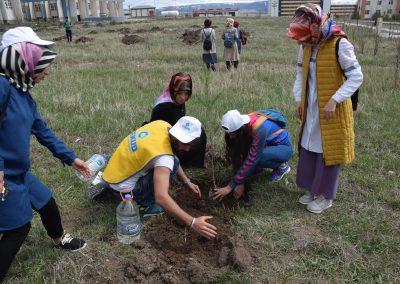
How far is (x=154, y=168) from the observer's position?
8.22 ft

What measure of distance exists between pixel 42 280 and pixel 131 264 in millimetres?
535

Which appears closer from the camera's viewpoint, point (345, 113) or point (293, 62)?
point (345, 113)

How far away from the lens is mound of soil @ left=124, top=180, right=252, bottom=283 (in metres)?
2.41

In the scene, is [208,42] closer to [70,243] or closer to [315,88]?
[315,88]

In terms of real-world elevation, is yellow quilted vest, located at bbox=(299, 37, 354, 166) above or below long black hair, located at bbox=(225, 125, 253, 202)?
above

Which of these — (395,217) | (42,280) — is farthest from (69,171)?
(395,217)

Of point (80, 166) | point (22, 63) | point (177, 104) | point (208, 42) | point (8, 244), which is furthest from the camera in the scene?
point (208, 42)

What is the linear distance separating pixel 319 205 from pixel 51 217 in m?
2.01

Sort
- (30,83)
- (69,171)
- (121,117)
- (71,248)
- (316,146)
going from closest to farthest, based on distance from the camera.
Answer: (30,83) < (71,248) < (316,146) < (69,171) < (121,117)

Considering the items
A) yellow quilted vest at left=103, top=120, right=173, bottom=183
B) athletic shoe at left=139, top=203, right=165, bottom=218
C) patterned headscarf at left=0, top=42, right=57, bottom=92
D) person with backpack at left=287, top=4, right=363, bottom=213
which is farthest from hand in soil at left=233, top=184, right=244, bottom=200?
patterned headscarf at left=0, top=42, right=57, bottom=92

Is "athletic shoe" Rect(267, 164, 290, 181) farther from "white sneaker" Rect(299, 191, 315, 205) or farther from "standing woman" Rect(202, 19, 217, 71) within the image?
"standing woman" Rect(202, 19, 217, 71)

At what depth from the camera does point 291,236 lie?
2814 mm

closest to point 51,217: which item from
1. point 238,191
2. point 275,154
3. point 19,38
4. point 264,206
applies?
point 19,38

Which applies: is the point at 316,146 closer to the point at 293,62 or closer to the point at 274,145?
the point at 274,145
